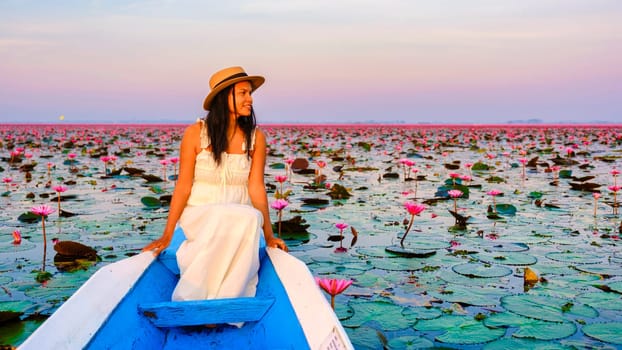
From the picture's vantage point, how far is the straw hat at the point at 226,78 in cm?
306

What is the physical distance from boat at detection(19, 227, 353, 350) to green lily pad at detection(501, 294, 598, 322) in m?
1.41

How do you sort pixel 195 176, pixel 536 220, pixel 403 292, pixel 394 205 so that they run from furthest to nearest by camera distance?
pixel 394 205 < pixel 536 220 < pixel 403 292 < pixel 195 176

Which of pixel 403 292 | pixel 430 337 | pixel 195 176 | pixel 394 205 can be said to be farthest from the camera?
pixel 394 205

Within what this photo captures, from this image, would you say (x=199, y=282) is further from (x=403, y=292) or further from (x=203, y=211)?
(x=403, y=292)

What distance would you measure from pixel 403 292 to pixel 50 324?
2263 mm

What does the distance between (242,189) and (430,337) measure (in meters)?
1.35

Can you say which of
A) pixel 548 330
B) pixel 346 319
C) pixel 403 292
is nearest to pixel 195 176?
pixel 346 319

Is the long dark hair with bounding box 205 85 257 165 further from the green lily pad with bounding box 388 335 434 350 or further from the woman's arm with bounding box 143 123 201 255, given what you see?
the green lily pad with bounding box 388 335 434 350

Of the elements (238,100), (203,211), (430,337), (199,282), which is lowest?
(430,337)

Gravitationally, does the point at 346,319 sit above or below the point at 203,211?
below

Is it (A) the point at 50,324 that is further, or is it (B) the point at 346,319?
(B) the point at 346,319

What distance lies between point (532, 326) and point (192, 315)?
1793 mm

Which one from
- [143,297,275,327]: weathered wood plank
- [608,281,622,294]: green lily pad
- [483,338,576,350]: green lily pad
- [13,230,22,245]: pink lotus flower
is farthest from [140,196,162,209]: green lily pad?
[608,281,622,294]: green lily pad

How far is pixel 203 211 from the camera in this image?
265 centimetres
